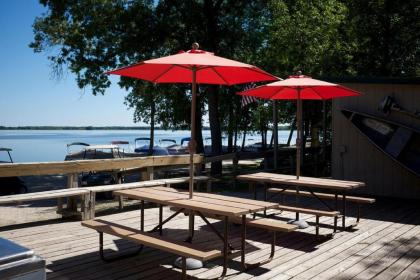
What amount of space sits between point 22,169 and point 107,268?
2.50 meters

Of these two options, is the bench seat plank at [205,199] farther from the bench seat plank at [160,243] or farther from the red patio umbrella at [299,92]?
the red patio umbrella at [299,92]

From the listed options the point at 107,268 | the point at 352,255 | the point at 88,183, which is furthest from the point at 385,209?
the point at 88,183

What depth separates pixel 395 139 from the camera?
971 centimetres

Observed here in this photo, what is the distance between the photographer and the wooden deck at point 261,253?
15.6 ft

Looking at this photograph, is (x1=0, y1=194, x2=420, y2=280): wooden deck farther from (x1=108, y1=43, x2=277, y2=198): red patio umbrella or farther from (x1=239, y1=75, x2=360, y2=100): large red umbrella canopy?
(x1=239, y1=75, x2=360, y2=100): large red umbrella canopy

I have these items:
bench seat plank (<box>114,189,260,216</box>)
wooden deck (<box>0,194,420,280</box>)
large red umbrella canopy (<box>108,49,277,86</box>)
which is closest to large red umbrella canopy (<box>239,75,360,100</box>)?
large red umbrella canopy (<box>108,49,277,86</box>)

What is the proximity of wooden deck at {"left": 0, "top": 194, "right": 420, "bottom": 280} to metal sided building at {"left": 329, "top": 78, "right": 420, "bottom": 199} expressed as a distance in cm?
283

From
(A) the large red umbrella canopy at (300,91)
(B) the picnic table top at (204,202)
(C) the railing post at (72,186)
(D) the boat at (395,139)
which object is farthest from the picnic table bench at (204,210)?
(D) the boat at (395,139)

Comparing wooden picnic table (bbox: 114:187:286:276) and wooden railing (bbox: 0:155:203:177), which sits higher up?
wooden railing (bbox: 0:155:203:177)

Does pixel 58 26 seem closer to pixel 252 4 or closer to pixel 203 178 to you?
pixel 252 4

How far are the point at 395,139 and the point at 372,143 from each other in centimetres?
49

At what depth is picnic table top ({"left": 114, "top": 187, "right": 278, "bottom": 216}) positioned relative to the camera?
178 inches

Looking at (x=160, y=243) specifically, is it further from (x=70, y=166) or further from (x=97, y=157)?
(x=97, y=157)

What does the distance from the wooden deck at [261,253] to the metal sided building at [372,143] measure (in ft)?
9.29
